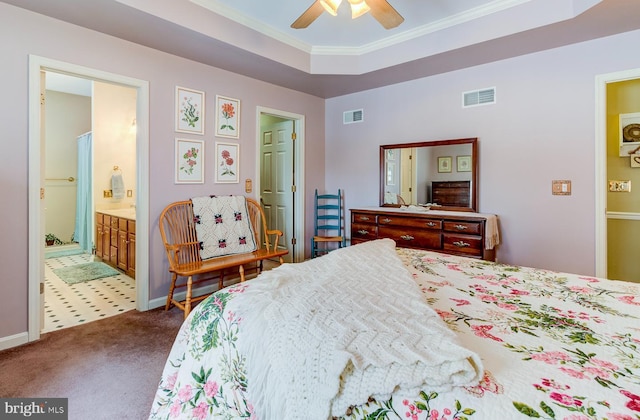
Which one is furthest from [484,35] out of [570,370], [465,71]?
[570,370]

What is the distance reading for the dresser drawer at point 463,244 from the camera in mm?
2949

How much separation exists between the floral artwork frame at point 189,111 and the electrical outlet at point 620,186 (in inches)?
180

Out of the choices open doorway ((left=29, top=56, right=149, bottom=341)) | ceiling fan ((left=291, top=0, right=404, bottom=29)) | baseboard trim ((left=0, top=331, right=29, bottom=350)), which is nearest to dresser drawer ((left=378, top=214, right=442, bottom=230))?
ceiling fan ((left=291, top=0, right=404, bottom=29))

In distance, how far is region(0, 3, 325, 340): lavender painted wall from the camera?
7.32ft

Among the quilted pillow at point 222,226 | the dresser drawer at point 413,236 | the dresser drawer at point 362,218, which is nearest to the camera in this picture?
the quilted pillow at point 222,226

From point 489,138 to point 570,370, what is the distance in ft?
9.83

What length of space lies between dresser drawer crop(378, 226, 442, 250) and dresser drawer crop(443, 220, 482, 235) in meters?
0.12

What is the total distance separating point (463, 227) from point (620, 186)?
6.59ft

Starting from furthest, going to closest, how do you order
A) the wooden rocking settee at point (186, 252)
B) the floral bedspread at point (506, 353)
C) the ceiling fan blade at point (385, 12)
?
1. the wooden rocking settee at point (186, 252)
2. the ceiling fan blade at point (385, 12)
3. the floral bedspread at point (506, 353)

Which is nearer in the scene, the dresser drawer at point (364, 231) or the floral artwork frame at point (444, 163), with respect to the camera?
the floral artwork frame at point (444, 163)

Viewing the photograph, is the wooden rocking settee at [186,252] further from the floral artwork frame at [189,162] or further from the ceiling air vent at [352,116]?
the ceiling air vent at [352,116]

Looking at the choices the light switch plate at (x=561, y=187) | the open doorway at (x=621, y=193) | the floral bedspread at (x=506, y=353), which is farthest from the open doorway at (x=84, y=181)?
the open doorway at (x=621, y=193)

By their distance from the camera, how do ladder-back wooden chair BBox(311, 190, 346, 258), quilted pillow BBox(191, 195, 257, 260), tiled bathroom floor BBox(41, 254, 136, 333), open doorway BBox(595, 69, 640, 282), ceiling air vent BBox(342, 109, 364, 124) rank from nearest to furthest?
1. tiled bathroom floor BBox(41, 254, 136, 333)
2. quilted pillow BBox(191, 195, 257, 260)
3. open doorway BBox(595, 69, 640, 282)
4. ceiling air vent BBox(342, 109, 364, 124)
5. ladder-back wooden chair BBox(311, 190, 346, 258)

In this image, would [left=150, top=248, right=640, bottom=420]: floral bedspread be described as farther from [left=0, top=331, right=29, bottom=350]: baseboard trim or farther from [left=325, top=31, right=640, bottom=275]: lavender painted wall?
[left=0, top=331, right=29, bottom=350]: baseboard trim
